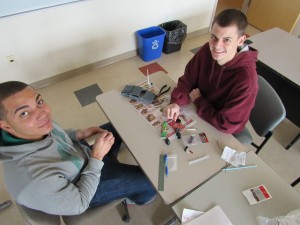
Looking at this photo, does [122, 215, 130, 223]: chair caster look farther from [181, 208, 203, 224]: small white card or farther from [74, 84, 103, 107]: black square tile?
[74, 84, 103, 107]: black square tile

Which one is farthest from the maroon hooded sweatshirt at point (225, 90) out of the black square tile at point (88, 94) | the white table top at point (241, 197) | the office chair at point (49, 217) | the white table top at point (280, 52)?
the black square tile at point (88, 94)

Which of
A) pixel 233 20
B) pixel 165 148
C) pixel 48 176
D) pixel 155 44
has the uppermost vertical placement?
pixel 233 20

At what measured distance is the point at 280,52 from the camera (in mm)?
1812

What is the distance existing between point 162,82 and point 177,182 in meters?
0.75

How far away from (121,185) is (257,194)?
0.67 metres

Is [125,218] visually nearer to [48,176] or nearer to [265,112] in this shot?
[48,176]

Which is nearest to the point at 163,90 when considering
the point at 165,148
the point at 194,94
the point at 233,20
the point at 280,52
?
the point at 194,94

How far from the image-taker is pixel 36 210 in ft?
2.82

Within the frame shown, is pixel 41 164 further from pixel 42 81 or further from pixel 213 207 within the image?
pixel 42 81

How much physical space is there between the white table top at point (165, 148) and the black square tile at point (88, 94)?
1.10 meters

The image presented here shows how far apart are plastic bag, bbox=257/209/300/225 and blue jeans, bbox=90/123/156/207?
23.0 inches

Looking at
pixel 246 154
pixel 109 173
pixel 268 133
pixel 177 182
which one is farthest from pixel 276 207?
pixel 109 173

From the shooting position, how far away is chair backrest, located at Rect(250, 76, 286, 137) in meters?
1.27

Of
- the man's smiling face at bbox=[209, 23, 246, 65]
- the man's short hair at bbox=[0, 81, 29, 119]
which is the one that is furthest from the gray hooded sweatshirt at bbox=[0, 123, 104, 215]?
the man's smiling face at bbox=[209, 23, 246, 65]
